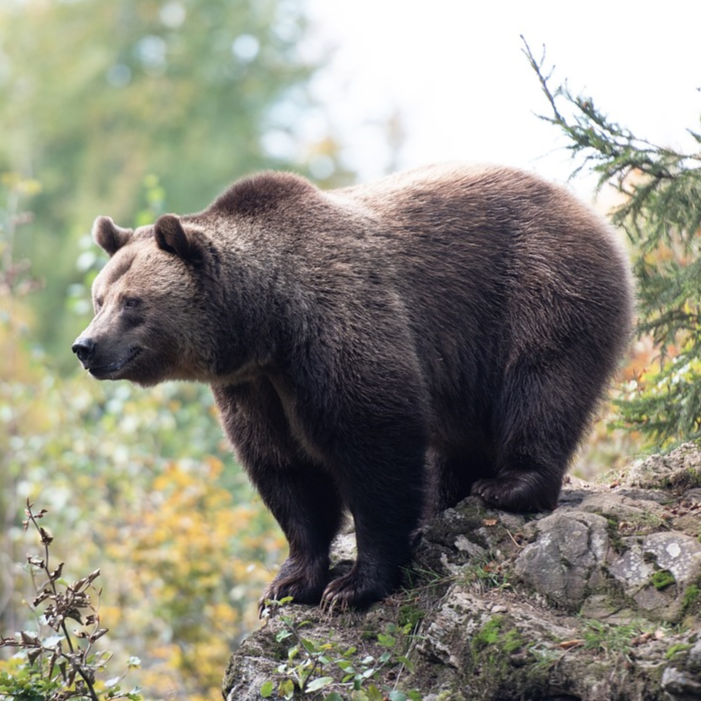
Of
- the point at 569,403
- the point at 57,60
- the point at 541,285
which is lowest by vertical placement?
the point at 569,403

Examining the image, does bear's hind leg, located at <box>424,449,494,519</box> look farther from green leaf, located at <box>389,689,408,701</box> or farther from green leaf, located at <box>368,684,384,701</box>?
green leaf, located at <box>389,689,408,701</box>

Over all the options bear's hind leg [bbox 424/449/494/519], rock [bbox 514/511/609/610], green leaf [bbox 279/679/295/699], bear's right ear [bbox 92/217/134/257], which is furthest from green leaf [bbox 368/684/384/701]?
bear's right ear [bbox 92/217/134/257]

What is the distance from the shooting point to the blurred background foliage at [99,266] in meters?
12.3

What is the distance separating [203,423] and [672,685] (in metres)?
10.9

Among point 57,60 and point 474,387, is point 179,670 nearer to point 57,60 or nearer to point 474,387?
point 474,387

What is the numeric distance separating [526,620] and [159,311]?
9.38 ft

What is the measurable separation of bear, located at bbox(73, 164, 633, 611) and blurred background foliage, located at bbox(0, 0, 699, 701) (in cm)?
82

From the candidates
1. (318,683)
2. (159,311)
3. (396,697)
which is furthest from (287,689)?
(159,311)

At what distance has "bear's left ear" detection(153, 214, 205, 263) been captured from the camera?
6.39 m

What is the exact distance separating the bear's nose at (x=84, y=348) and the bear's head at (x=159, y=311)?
80 millimetres

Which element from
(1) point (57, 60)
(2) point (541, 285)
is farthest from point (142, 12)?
(2) point (541, 285)

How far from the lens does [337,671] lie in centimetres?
569

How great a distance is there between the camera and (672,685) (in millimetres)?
4473

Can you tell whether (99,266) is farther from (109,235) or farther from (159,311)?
(159,311)
